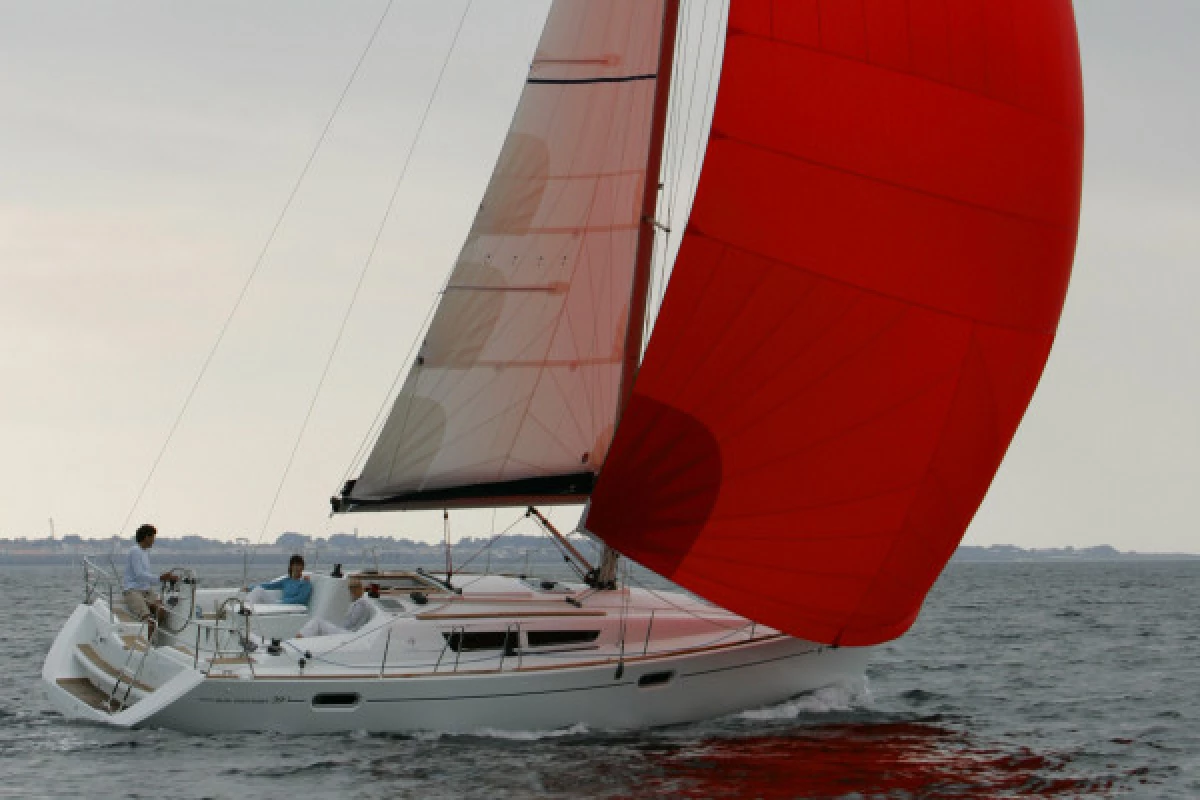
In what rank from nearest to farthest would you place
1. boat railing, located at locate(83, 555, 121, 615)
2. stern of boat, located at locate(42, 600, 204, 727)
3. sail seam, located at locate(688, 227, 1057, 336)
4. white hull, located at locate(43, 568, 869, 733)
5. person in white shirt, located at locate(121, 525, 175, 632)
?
sail seam, located at locate(688, 227, 1057, 336) → white hull, located at locate(43, 568, 869, 733) → stern of boat, located at locate(42, 600, 204, 727) → person in white shirt, located at locate(121, 525, 175, 632) → boat railing, located at locate(83, 555, 121, 615)

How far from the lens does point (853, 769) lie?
44.2ft

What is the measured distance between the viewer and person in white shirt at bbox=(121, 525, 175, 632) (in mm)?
15328

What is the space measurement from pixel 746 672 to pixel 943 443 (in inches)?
121

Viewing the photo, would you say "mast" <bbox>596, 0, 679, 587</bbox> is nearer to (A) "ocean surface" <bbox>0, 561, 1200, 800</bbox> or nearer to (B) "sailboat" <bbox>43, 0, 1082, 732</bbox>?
(B) "sailboat" <bbox>43, 0, 1082, 732</bbox>

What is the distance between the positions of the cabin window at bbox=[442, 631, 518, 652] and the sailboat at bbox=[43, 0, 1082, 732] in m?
0.03

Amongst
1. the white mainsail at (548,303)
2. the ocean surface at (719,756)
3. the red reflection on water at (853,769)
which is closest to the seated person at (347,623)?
the white mainsail at (548,303)

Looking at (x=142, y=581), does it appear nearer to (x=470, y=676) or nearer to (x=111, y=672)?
(x=111, y=672)

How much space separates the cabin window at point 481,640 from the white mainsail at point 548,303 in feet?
4.94

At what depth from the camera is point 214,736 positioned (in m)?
13.6

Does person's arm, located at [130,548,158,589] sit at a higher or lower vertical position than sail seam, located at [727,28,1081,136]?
lower

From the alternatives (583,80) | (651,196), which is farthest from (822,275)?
(583,80)

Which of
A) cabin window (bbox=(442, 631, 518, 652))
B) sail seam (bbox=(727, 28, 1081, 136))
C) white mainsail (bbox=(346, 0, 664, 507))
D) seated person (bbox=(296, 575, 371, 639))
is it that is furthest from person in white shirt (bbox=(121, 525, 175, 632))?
sail seam (bbox=(727, 28, 1081, 136))

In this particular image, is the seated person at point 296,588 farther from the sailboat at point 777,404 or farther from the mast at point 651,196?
the mast at point 651,196

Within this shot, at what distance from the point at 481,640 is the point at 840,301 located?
4.61 meters
